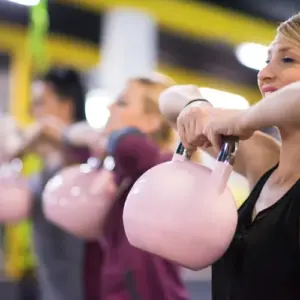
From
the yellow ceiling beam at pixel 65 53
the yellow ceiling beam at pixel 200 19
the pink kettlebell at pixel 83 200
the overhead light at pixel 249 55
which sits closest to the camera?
the pink kettlebell at pixel 83 200

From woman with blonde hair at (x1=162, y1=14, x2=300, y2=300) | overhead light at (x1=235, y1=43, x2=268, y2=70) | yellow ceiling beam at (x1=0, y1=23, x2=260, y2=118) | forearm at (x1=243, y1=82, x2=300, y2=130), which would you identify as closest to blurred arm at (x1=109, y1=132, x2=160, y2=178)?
woman with blonde hair at (x1=162, y1=14, x2=300, y2=300)

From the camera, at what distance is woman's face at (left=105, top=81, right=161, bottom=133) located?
133 centimetres

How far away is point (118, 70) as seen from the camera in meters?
3.33

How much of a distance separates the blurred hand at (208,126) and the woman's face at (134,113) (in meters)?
0.56

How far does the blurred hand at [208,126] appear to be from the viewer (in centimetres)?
69

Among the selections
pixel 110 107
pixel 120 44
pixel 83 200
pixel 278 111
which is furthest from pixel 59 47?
pixel 278 111

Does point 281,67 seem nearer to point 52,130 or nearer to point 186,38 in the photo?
point 52,130

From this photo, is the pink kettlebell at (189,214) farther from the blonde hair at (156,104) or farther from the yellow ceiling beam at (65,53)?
the yellow ceiling beam at (65,53)

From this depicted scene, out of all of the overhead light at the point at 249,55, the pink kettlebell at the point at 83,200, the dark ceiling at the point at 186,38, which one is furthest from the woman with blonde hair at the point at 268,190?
the overhead light at the point at 249,55

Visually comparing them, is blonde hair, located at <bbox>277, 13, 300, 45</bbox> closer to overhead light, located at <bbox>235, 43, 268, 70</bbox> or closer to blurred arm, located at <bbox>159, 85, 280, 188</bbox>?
blurred arm, located at <bbox>159, 85, 280, 188</bbox>

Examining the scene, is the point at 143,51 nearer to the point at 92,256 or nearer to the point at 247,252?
the point at 92,256

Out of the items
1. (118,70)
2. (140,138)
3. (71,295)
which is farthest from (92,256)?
(118,70)

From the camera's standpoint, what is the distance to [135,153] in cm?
115

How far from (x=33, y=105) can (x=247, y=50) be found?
12.2 ft
